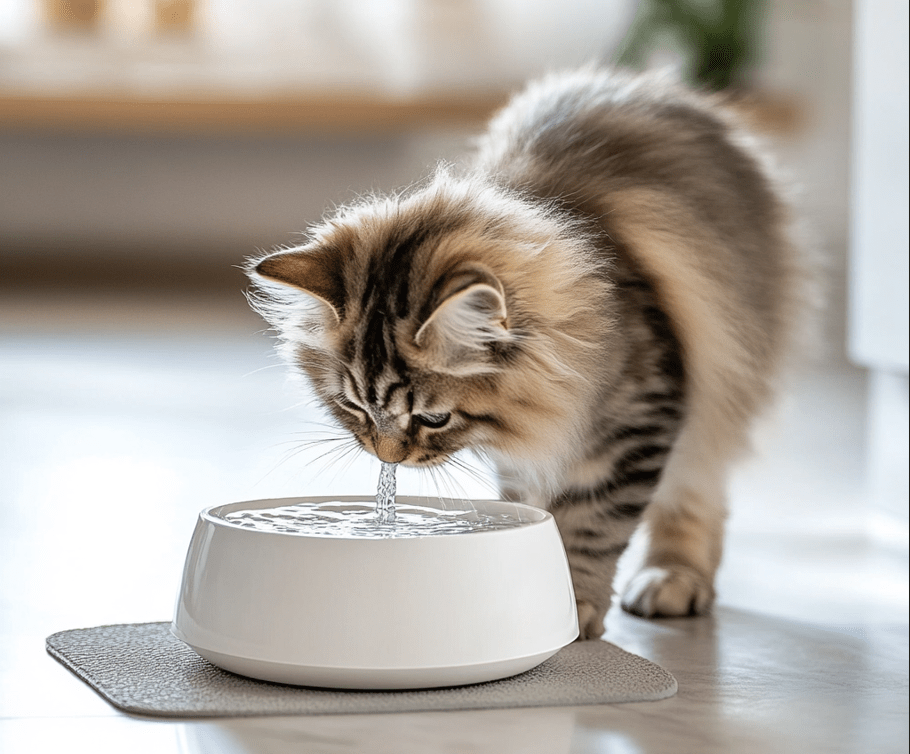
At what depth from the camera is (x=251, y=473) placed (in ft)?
8.58

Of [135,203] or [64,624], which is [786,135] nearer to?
[135,203]

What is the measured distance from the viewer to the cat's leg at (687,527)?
1.79 meters

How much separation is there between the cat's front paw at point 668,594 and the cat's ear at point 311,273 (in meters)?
0.60

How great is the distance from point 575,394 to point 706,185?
52cm

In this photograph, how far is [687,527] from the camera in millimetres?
1953

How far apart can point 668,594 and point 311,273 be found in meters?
0.66

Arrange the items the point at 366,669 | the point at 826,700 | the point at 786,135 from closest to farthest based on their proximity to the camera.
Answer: the point at 366,669 → the point at 826,700 → the point at 786,135

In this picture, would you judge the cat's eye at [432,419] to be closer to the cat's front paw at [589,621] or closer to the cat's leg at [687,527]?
the cat's front paw at [589,621]

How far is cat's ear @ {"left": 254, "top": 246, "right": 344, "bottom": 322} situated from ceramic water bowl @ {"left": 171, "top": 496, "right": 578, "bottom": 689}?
28 centimetres

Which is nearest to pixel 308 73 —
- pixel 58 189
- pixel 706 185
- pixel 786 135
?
pixel 58 189

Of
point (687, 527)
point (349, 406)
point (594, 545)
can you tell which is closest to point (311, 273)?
point (349, 406)

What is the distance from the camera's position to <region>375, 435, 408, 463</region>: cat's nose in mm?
1481

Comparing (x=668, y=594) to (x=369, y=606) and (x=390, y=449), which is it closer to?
(x=390, y=449)

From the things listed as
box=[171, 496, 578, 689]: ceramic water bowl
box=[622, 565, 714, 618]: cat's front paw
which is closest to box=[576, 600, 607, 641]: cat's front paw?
box=[622, 565, 714, 618]: cat's front paw
